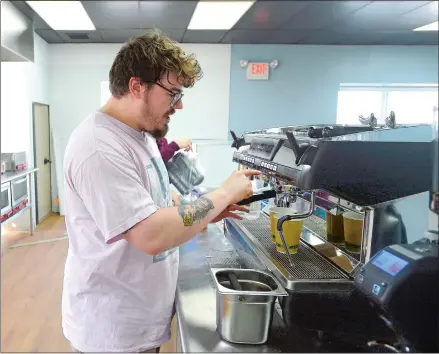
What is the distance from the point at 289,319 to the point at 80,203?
0.66m

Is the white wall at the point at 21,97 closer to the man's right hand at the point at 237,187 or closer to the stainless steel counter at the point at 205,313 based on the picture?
the stainless steel counter at the point at 205,313

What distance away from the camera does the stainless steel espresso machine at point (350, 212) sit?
2.89ft

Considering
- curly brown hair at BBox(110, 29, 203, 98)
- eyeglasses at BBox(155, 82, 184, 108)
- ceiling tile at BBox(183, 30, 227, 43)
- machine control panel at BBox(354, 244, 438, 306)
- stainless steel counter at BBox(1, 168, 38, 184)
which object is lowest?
stainless steel counter at BBox(1, 168, 38, 184)

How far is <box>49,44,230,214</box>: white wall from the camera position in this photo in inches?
192

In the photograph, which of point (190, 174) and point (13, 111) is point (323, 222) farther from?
point (13, 111)

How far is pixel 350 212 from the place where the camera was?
3.63 feet

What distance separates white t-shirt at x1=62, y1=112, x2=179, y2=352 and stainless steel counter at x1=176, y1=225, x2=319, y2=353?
0.09m

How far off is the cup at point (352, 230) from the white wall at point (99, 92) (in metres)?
4.12

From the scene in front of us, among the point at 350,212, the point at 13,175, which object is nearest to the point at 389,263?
the point at 350,212

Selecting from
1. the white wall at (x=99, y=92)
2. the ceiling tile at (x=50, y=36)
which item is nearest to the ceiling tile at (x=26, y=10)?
the ceiling tile at (x=50, y=36)

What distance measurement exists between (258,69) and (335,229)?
13.6 feet

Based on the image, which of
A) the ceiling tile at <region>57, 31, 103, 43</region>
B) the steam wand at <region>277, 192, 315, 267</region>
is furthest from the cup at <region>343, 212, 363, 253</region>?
the ceiling tile at <region>57, 31, 103, 43</region>

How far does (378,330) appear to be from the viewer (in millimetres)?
931

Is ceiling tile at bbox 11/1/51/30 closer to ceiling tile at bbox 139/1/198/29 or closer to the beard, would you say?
ceiling tile at bbox 139/1/198/29
